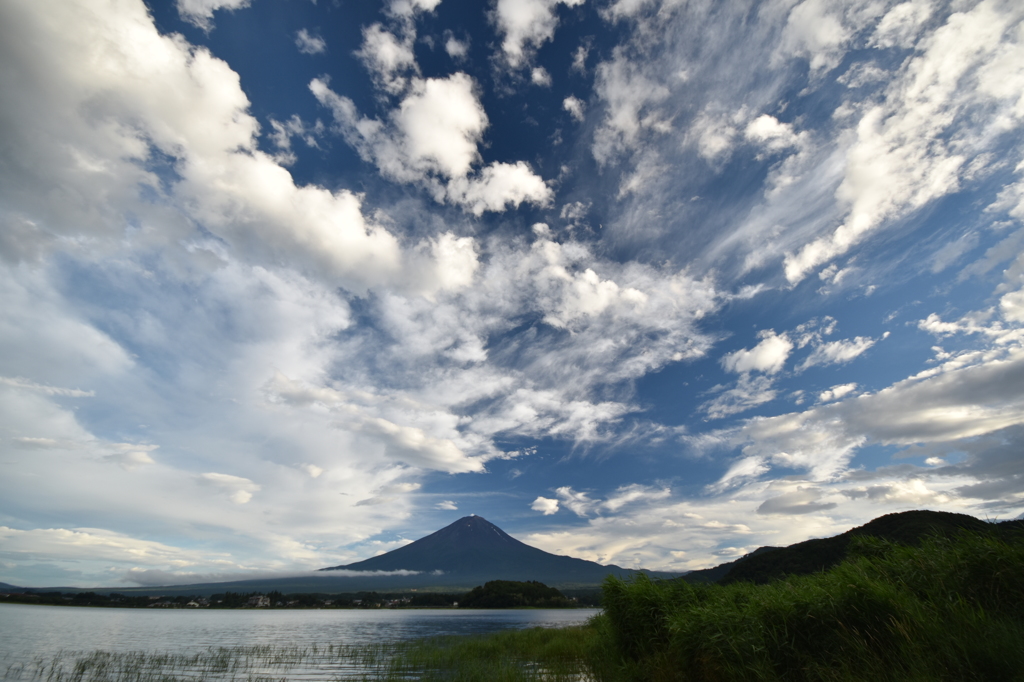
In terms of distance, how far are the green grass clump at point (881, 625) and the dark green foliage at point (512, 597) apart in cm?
12511

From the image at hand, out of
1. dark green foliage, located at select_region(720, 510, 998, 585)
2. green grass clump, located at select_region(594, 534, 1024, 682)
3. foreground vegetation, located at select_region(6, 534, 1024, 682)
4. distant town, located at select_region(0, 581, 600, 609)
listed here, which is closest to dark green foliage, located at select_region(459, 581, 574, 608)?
distant town, located at select_region(0, 581, 600, 609)

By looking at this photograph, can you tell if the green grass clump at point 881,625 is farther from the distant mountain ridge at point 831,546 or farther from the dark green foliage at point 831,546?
the dark green foliage at point 831,546

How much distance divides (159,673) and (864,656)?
28005mm

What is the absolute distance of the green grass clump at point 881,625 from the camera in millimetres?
7086

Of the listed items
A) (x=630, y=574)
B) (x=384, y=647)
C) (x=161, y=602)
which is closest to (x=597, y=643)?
(x=630, y=574)

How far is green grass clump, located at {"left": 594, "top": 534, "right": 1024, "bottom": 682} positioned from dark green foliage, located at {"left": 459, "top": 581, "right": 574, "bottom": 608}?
410ft

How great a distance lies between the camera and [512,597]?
122188 millimetres

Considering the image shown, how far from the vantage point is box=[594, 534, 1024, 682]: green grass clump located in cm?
709

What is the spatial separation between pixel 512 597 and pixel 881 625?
131 metres

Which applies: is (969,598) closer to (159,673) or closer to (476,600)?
(159,673)

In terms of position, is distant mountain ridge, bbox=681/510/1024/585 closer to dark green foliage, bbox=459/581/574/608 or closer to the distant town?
the distant town

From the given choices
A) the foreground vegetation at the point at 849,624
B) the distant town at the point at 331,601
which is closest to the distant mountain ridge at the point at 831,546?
the foreground vegetation at the point at 849,624

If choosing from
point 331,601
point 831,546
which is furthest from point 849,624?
point 331,601

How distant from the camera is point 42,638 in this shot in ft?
120
